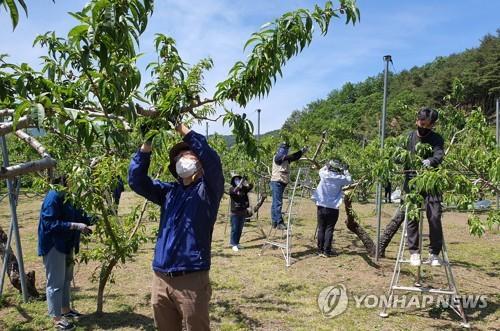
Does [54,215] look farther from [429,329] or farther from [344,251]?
[344,251]

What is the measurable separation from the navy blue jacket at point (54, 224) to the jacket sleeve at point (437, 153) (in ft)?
11.5

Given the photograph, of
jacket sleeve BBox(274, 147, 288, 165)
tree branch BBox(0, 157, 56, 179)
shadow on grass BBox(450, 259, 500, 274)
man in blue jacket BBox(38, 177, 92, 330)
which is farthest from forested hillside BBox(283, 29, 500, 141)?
tree branch BBox(0, 157, 56, 179)

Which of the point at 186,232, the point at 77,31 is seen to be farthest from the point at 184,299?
the point at 77,31

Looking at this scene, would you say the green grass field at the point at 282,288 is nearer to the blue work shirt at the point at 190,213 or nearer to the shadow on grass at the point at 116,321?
the shadow on grass at the point at 116,321

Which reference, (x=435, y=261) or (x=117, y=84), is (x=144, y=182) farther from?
(x=435, y=261)

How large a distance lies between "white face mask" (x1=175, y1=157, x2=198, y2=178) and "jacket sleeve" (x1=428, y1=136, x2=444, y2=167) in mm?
2532

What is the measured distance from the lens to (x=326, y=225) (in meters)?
7.43

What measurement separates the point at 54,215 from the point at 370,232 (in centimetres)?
734

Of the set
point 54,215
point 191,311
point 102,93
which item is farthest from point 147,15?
point 54,215

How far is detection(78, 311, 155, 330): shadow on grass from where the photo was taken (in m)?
4.59

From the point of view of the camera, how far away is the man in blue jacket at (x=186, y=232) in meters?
2.85

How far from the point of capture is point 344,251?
7859 mm

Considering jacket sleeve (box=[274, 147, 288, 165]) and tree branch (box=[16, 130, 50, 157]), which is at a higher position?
jacket sleeve (box=[274, 147, 288, 165])

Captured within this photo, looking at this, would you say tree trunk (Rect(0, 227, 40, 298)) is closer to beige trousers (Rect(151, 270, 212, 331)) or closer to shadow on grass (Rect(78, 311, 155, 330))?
shadow on grass (Rect(78, 311, 155, 330))
